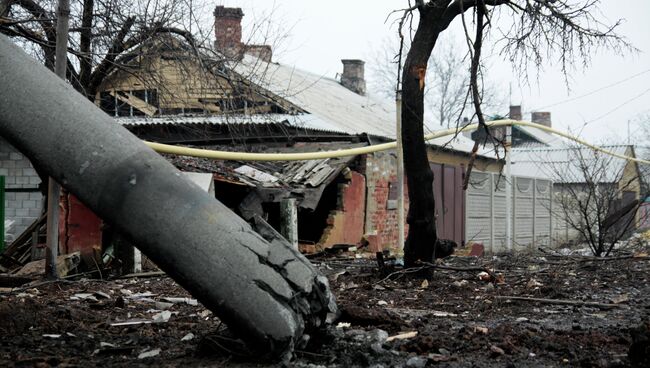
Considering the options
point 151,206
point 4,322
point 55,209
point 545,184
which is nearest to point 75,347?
point 4,322

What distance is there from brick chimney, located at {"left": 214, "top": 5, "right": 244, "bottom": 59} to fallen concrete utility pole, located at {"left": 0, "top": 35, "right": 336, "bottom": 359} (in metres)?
8.96

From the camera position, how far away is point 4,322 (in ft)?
13.8

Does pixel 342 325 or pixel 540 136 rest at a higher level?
pixel 540 136

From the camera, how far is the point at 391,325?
14.3 ft

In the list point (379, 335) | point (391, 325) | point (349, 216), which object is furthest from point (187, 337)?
point (349, 216)

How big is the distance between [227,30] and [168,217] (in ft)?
35.4

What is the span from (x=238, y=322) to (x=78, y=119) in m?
1.36

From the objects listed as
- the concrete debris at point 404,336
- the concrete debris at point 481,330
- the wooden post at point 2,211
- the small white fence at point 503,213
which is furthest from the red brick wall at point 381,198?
the concrete debris at point 404,336

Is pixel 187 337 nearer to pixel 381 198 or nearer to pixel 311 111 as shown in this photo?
pixel 381 198

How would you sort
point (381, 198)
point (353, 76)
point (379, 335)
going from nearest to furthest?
point (379, 335) < point (381, 198) < point (353, 76)

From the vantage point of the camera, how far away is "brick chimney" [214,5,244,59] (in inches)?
509

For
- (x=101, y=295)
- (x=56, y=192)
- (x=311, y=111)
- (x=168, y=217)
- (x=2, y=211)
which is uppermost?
(x=311, y=111)

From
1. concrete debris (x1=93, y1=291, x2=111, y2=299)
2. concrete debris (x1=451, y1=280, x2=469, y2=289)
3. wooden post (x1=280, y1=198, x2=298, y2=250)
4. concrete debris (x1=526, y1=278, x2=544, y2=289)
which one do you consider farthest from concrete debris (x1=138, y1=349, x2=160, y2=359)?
wooden post (x1=280, y1=198, x2=298, y2=250)

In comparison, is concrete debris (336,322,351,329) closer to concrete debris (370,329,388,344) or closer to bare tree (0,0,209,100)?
concrete debris (370,329,388,344)
